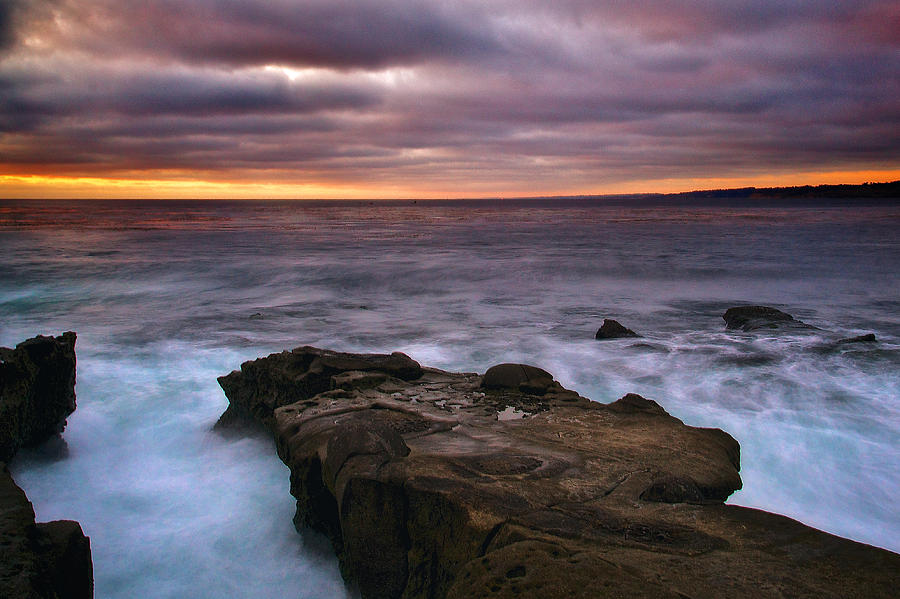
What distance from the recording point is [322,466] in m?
3.96

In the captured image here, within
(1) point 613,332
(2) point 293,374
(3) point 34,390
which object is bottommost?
(1) point 613,332

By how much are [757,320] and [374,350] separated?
7216 millimetres

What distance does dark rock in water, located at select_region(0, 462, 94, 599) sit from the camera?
2.61 metres

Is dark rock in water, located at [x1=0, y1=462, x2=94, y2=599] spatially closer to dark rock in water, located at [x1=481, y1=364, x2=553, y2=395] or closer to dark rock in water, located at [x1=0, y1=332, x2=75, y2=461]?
dark rock in water, located at [x1=0, y1=332, x2=75, y2=461]

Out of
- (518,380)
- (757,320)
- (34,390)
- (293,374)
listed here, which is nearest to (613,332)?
(757,320)

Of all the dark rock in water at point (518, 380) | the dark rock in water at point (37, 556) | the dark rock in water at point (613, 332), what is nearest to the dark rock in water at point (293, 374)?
the dark rock in water at point (518, 380)

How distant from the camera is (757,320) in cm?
1084

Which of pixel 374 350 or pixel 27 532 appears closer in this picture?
pixel 27 532

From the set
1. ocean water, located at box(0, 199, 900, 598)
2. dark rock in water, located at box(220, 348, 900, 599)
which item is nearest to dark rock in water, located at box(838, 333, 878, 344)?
ocean water, located at box(0, 199, 900, 598)

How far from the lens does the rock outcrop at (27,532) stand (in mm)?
2668

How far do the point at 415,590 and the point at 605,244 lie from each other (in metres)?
31.1

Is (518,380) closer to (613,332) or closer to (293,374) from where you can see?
(293,374)

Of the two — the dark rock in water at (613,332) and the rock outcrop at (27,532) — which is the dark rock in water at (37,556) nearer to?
the rock outcrop at (27,532)

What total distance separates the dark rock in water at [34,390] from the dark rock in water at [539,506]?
2.41 m
